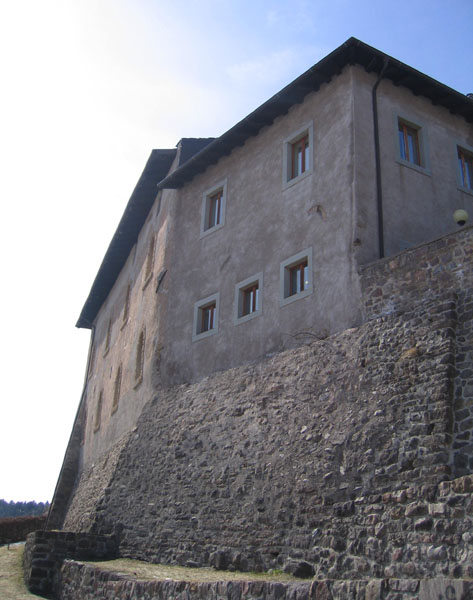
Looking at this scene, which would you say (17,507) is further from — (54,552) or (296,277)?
(296,277)

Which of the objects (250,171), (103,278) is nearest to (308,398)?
(250,171)

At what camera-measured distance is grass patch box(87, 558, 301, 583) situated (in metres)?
9.35

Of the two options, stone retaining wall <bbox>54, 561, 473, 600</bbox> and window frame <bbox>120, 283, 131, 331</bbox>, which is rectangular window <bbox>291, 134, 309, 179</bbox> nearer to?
stone retaining wall <bbox>54, 561, 473, 600</bbox>

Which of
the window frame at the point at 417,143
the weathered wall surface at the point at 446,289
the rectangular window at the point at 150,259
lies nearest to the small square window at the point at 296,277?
the weathered wall surface at the point at 446,289

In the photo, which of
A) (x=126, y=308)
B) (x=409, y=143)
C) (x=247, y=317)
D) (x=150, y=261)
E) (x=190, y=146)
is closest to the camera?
(x=409, y=143)

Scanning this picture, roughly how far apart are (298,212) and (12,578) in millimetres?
9952

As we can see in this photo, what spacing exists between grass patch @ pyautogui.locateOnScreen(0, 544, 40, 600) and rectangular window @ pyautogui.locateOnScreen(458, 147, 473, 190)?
11755 mm

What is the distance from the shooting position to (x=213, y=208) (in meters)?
16.4

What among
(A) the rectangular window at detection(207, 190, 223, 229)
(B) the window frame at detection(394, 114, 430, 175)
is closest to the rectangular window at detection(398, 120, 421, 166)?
(B) the window frame at detection(394, 114, 430, 175)

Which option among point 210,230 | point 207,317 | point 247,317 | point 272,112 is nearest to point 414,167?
point 272,112

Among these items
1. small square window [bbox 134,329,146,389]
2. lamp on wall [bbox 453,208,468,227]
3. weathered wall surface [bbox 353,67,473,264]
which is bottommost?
small square window [bbox 134,329,146,389]

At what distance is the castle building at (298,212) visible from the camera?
475 inches

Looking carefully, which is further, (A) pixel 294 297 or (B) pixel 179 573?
(A) pixel 294 297

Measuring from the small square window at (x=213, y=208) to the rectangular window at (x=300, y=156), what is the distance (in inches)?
87.0
